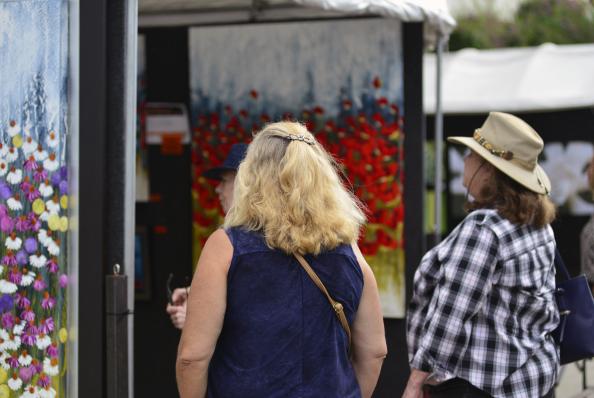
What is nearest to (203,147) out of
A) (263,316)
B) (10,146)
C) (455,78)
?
(10,146)

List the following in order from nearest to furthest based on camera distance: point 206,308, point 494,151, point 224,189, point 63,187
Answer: point 206,308, point 63,187, point 494,151, point 224,189

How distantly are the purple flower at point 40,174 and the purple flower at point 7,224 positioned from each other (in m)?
0.18

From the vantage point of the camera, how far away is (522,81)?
31.1 feet

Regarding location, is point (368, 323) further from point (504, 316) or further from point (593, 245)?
point (593, 245)

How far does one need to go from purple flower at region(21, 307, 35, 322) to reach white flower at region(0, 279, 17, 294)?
8 centimetres

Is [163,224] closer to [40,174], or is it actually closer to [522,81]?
[40,174]

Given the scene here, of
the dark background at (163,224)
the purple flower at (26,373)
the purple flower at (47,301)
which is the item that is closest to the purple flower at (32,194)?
the purple flower at (47,301)

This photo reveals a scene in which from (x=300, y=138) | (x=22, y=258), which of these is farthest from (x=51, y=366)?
(x=300, y=138)

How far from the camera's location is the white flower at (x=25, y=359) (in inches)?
122

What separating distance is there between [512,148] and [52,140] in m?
1.73

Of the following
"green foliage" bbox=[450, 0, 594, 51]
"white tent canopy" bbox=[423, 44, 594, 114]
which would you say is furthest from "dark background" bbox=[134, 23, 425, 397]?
"green foliage" bbox=[450, 0, 594, 51]

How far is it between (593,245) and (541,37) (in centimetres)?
1340

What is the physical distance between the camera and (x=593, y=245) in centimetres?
562

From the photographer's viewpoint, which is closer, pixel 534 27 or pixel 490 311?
pixel 490 311
